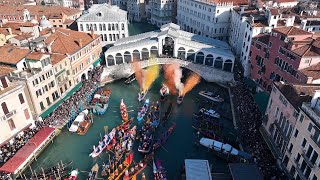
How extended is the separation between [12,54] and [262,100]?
4456cm

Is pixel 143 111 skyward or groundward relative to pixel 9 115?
groundward

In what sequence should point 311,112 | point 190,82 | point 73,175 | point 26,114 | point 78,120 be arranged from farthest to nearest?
point 190,82
point 78,120
point 26,114
point 73,175
point 311,112

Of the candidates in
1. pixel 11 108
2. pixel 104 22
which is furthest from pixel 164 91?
pixel 11 108

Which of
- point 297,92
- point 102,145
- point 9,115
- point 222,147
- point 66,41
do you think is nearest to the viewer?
point 297,92

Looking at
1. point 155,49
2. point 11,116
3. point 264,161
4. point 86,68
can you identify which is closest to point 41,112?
point 11,116

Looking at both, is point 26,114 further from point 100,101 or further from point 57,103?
point 100,101

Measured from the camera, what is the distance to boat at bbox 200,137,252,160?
130 ft

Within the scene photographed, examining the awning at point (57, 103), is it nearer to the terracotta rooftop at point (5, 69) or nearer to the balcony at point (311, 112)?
the terracotta rooftop at point (5, 69)

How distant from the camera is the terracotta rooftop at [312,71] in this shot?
40.0m

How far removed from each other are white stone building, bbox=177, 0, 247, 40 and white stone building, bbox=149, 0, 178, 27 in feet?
27.6

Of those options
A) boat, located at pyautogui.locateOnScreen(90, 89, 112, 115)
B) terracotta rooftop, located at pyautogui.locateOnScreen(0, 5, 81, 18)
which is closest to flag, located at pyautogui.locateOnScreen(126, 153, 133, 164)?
boat, located at pyautogui.locateOnScreen(90, 89, 112, 115)

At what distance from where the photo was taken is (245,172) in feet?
111

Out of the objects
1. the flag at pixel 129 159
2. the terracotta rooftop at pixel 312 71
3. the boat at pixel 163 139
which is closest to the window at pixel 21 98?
the flag at pixel 129 159

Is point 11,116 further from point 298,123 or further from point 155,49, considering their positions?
point 298,123
